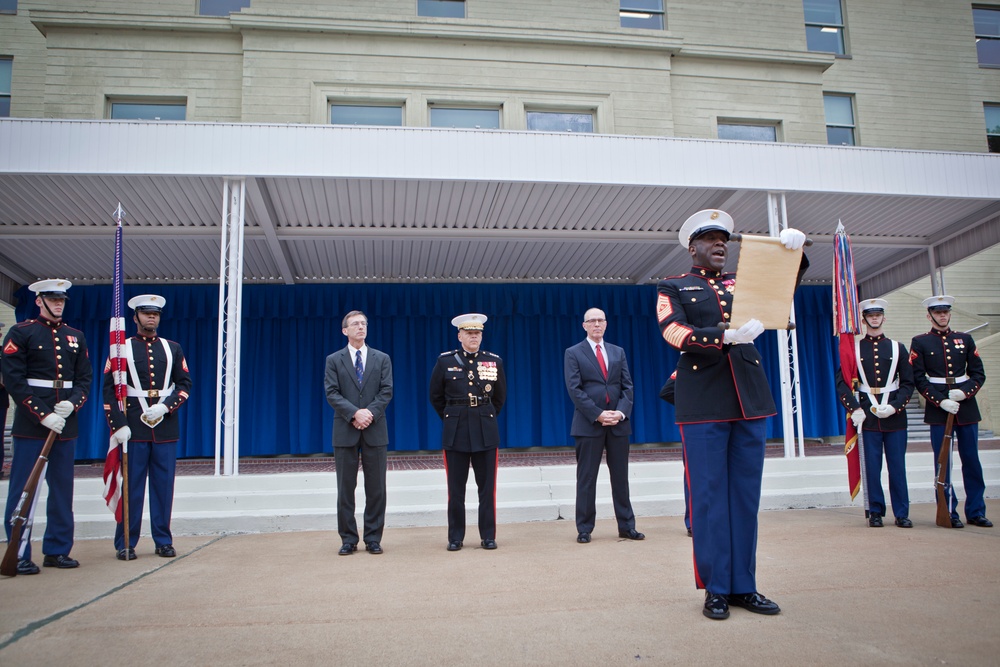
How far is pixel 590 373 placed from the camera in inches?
217

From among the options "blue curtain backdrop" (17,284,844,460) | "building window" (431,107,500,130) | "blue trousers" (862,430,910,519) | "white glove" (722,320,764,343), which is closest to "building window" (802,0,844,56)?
"building window" (431,107,500,130)

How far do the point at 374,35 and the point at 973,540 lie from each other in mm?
12951

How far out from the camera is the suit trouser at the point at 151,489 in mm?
4832

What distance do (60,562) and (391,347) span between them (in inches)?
294

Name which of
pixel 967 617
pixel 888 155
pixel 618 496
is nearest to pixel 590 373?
pixel 618 496

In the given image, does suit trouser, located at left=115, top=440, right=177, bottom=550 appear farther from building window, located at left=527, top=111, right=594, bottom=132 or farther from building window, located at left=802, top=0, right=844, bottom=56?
building window, located at left=802, top=0, right=844, bottom=56

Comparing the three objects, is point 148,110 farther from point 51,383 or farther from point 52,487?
point 52,487

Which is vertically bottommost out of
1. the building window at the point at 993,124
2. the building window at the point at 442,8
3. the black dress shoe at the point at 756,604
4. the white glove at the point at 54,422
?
the black dress shoe at the point at 756,604

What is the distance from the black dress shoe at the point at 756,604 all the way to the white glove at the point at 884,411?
3.25 metres

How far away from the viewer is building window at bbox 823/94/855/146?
1591 centimetres

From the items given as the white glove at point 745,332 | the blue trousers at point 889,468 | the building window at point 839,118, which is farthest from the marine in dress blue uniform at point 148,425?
the building window at point 839,118

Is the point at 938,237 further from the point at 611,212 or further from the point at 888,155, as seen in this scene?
the point at 611,212

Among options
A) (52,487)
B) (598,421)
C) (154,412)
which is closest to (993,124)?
(598,421)

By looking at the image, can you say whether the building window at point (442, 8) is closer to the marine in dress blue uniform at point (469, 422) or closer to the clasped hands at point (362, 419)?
the marine in dress blue uniform at point (469, 422)
